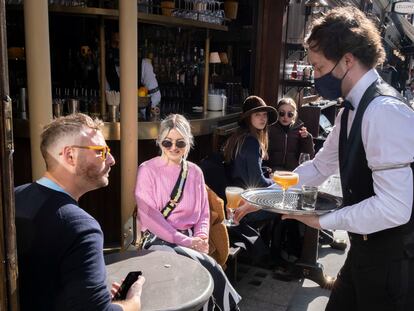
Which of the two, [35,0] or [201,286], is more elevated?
[35,0]

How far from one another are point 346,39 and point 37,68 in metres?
2.18

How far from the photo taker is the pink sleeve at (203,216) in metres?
3.33

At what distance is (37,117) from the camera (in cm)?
322

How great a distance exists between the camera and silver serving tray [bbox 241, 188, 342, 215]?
2.27 meters

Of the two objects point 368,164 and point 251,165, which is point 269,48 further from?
point 368,164

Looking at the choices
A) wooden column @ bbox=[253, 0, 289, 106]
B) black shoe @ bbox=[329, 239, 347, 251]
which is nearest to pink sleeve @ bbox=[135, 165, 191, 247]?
black shoe @ bbox=[329, 239, 347, 251]

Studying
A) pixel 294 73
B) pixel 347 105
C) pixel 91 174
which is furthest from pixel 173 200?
pixel 294 73

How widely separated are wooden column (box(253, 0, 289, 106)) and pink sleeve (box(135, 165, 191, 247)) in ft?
12.1

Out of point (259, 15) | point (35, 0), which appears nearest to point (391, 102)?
point (35, 0)

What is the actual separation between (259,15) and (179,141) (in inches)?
144

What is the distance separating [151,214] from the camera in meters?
3.20

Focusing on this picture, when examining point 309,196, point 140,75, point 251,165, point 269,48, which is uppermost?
point 269,48

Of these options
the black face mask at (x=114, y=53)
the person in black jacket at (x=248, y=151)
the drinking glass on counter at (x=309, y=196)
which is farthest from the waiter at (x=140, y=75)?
the drinking glass on counter at (x=309, y=196)

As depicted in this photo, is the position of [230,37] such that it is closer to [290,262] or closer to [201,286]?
[290,262]
